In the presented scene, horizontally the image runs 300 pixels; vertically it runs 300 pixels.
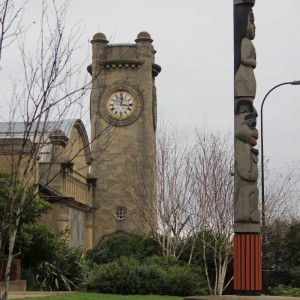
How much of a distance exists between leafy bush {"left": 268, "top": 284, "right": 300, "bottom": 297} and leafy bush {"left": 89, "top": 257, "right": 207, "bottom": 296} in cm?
327

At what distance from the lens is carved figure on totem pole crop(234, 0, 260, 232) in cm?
1927

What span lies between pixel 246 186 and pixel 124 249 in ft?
75.9

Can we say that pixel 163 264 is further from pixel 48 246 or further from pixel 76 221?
pixel 76 221

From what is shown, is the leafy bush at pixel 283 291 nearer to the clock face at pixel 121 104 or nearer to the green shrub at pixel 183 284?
the green shrub at pixel 183 284

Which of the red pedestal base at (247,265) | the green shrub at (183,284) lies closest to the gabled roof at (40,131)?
the red pedestal base at (247,265)

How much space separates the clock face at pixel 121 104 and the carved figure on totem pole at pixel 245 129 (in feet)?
130

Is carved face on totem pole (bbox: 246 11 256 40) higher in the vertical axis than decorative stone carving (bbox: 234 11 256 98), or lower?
higher

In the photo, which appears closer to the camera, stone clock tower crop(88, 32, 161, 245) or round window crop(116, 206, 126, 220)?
stone clock tower crop(88, 32, 161, 245)

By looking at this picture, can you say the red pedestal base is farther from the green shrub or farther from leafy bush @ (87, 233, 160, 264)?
leafy bush @ (87, 233, 160, 264)

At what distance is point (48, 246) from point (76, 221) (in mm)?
19177

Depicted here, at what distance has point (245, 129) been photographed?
1938 centimetres

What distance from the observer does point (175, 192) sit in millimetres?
37750

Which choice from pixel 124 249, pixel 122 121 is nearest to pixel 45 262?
pixel 124 249

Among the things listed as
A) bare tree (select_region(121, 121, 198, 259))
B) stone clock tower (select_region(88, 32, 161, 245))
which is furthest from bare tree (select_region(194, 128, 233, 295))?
stone clock tower (select_region(88, 32, 161, 245))
